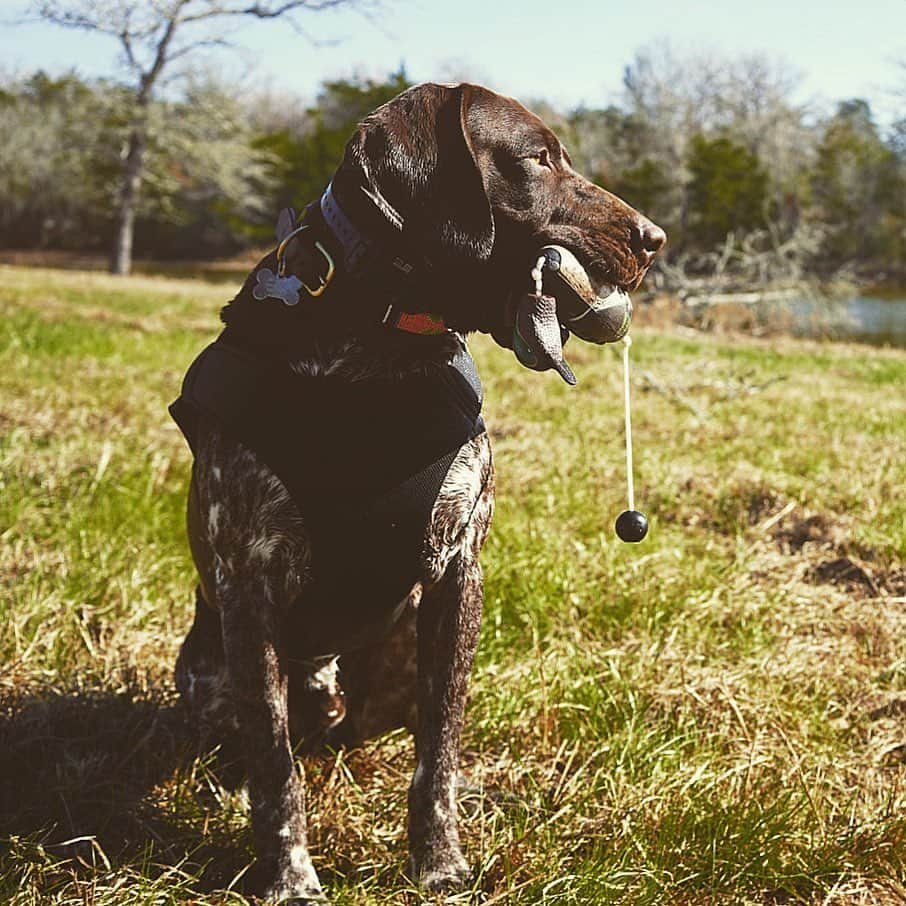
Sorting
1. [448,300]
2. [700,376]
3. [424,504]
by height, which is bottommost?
[700,376]

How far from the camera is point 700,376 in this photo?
378 inches

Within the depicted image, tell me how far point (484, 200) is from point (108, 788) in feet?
6.23

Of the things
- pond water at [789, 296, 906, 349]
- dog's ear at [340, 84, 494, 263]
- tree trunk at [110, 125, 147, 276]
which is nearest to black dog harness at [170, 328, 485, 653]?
dog's ear at [340, 84, 494, 263]

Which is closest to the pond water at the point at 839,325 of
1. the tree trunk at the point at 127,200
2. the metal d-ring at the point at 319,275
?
the metal d-ring at the point at 319,275

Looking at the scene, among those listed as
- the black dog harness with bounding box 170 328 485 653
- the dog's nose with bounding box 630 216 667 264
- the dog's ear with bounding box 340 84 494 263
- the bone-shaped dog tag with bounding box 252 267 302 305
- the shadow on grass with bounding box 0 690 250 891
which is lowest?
the shadow on grass with bounding box 0 690 250 891

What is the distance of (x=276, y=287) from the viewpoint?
2371mm

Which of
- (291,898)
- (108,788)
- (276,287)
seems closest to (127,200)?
(108,788)

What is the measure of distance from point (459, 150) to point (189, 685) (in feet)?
5.52

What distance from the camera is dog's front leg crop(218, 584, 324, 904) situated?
2.39 m

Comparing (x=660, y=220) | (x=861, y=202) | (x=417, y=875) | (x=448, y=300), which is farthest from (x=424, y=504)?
(x=861, y=202)

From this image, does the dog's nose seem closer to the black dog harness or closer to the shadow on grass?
the black dog harness

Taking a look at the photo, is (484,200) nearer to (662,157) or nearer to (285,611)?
(285,611)

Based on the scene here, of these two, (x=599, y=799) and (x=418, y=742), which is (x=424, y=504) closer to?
(x=418, y=742)

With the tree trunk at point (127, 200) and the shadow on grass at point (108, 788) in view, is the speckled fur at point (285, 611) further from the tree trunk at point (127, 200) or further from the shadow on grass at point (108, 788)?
the tree trunk at point (127, 200)
